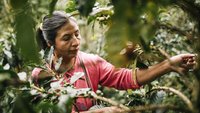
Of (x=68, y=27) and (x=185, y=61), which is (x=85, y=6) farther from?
(x=68, y=27)

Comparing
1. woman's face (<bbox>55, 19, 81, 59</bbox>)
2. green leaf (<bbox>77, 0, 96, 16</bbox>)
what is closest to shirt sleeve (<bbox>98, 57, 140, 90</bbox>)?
woman's face (<bbox>55, 19, 81, 59</bbox>)

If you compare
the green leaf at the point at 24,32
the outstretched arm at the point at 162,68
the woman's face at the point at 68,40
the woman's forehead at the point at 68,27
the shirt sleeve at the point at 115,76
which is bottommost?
the shirt sleeve at the point at 115,76

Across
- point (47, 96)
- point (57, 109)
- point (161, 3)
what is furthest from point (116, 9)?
point (47, 96)

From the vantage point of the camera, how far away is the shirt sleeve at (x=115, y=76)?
1.75 meters

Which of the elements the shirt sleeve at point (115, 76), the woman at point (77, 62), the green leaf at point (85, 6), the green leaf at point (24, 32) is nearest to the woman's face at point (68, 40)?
the woman at point (77, 62)

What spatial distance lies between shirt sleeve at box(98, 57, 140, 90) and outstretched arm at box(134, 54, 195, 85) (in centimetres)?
16

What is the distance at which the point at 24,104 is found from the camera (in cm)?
67

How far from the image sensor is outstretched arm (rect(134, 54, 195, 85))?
127cm

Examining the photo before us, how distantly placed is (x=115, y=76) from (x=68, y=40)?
279mm

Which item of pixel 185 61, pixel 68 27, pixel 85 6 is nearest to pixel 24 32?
pixel 85 6

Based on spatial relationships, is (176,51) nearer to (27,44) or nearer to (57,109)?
(57,109)

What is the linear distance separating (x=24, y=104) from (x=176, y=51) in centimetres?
192

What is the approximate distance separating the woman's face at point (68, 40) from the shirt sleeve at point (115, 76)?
0.51 ft

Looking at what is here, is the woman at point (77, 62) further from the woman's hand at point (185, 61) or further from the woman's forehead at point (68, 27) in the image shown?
the woman's hand at point (185, 61)
